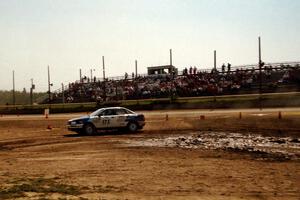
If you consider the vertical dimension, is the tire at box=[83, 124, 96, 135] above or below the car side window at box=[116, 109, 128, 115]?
below

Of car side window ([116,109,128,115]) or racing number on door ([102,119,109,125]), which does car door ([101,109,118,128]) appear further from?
car side window ([116,109,128,115])

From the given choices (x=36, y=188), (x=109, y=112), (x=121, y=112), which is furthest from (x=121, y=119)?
(x=36, y=188)

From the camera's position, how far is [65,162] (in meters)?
15.7

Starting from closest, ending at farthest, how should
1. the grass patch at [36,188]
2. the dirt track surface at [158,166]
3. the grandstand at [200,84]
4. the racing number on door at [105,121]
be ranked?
the grass patch at [36,188] < the dirt track surface at [158,166] < the racing number on door at [105,121] < the grandstand at [200,84]

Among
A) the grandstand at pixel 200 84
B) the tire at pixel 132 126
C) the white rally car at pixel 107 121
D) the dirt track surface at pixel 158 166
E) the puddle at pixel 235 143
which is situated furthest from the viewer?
the grandstand at pixel 200 84

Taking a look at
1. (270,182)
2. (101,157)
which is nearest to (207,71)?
(101,157)

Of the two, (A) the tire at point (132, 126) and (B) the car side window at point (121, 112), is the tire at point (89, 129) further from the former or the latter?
(A) the tire at point (132, 126)

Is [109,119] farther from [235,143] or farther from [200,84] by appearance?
[200,84]

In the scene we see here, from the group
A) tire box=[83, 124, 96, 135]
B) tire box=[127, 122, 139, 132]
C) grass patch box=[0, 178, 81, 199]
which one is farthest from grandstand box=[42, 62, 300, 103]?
grass patch box=[0, 178, 81, 199]

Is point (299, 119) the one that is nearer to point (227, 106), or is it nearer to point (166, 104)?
point (227, 106)

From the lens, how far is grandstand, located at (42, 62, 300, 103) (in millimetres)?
50125

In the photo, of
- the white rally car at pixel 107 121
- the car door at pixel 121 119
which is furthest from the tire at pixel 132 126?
the car door at pixel 121 119

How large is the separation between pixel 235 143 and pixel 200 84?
1341 inches

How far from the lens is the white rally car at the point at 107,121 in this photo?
26.0 metres
